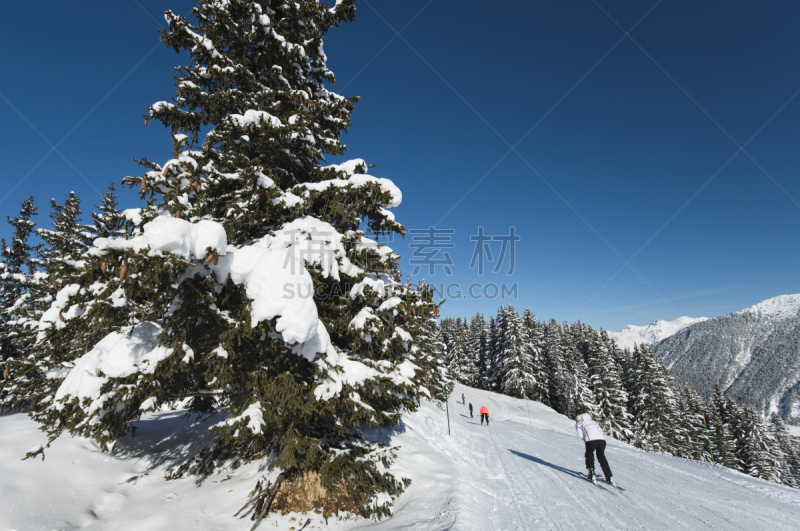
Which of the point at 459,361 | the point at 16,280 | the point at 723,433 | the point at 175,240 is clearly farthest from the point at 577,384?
the point at 16,280

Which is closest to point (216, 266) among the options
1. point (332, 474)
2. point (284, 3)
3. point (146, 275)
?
point (146, 275)

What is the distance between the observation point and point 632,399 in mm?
38281

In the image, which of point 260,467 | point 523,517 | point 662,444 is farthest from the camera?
point 662,444

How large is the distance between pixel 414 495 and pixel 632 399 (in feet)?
142

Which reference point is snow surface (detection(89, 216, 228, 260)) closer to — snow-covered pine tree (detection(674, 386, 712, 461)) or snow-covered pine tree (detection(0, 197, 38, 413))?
snow-covered pine tree (detection(0, 197, 38, 413))

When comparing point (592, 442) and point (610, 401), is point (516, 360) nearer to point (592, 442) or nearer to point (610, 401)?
point (610, 401)

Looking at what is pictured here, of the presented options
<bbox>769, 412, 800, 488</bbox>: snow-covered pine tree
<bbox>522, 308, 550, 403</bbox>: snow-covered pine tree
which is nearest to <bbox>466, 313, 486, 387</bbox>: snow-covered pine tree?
<bbox>522, 308, 550, 403</bbox>: snow-covered pine tree

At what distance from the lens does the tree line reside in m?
35.1

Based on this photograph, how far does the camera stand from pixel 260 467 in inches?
251

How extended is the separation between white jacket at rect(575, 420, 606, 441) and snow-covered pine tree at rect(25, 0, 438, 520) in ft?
13.6

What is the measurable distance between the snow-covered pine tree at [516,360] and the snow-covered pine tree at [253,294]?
38.7m

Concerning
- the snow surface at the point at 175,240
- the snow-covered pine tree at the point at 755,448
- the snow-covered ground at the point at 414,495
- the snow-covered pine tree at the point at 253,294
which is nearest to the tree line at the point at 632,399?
the snow-covered pine tree at the point at 755,448

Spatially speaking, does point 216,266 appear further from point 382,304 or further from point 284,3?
point 284,3

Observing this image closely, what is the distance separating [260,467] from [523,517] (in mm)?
4798
